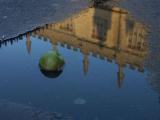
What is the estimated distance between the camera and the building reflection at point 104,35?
8.63 metres

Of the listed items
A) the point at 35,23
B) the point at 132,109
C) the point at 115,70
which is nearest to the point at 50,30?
the point at 35,23

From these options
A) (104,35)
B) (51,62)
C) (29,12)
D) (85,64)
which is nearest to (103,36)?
(104,35)

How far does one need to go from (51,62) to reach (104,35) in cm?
244

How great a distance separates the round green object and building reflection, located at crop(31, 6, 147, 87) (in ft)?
1.89

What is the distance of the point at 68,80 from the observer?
24.9ft

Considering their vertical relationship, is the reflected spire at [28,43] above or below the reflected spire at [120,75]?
above

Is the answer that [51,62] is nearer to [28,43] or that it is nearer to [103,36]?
[28,43]

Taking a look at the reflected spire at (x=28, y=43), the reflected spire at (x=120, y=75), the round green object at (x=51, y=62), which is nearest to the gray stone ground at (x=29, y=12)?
the reflected spire at (x=28, y=43)

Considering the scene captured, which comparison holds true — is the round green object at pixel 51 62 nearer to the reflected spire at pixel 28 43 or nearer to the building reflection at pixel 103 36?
the building reflection at pixel 103 36

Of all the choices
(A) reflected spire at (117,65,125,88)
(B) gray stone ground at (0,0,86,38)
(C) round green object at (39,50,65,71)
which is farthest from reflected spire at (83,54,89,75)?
(B) gray stone ground at (0,0,86,38)

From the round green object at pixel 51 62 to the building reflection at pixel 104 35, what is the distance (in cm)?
58

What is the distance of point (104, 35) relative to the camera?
9852mm

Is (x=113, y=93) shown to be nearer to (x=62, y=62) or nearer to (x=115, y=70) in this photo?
(x=115, y=70)

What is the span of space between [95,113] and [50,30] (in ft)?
13.2
